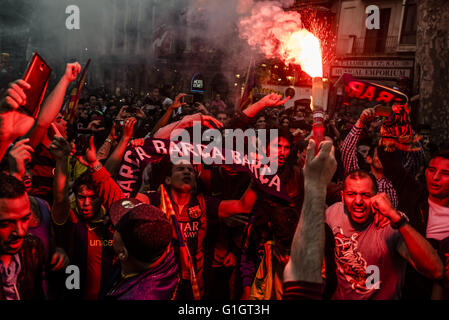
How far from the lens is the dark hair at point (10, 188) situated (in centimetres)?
215

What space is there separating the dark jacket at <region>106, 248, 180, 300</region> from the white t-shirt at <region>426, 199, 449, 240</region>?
2023mm

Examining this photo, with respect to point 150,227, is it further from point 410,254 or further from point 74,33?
point 74,33

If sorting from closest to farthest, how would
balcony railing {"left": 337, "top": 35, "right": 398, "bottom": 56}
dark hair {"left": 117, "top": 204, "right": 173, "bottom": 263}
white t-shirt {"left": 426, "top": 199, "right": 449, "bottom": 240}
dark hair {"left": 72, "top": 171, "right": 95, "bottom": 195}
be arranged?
1. dark hair {"left": 117, "top": 204, "right": 173, "bottom": 263}
2. white t-shirt {"left": 426, "top": 199, "right": 449, "bottom": 240}
3. dark hair {"left": 72, "top": 171, "right": 95, "bottom": 195}
4. balcony railing {"left": 337, "top": 35, "right": 398, "bottom": 56}

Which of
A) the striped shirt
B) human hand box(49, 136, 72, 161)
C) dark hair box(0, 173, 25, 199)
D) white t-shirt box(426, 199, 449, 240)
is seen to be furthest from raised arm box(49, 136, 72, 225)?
white t-shirt box(426, 199, 449, 240)

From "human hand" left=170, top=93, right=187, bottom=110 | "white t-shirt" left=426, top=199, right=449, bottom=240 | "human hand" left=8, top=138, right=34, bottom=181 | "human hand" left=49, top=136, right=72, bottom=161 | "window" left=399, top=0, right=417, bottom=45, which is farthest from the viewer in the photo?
"window" left=399, top=0, right=417, bottom=45

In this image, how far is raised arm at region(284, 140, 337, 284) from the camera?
1.59 m

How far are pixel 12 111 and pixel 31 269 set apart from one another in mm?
1018

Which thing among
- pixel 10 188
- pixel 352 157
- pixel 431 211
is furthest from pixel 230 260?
pixel 10 188

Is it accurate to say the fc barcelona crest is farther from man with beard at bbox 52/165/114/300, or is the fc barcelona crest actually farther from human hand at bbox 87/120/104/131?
human hand at bbox 87/120/104/131

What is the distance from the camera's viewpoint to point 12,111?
252cm

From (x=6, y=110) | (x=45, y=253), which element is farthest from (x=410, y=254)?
(x=6, y=110)

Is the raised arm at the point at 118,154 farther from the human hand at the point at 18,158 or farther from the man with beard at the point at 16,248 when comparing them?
the man with beard at the point at 16,248

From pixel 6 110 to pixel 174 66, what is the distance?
21.6 metres

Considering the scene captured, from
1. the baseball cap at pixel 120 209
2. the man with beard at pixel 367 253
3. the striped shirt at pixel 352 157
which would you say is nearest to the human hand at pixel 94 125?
the baseball cap at pixel 120 209
